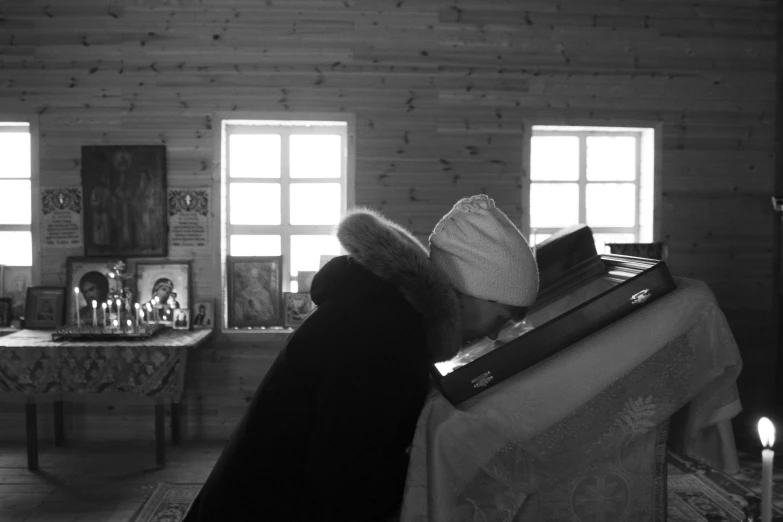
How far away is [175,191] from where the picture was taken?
215 inches

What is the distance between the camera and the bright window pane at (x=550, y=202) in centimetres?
587

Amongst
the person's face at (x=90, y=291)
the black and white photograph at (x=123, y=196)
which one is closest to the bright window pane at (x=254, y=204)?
the black and white photograph at (x=123, y=196)

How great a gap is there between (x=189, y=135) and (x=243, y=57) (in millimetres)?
714

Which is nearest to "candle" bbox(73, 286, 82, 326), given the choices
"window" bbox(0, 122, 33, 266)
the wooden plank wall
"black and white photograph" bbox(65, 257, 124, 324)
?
"black and white photograph" bbox(65, 257, 124, 324)

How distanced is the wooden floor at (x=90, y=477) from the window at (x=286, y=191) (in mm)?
1540

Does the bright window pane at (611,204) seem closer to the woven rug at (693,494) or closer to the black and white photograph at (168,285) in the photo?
the woven rug at (693,494)

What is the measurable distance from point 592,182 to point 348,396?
4870 mm

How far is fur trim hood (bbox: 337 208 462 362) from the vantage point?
1540 millimetres

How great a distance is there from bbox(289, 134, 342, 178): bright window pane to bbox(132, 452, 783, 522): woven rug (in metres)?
2.52

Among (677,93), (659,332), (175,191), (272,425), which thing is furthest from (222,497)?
(677,93)

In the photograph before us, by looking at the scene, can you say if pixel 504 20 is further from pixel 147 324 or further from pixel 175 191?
pixel 147 324

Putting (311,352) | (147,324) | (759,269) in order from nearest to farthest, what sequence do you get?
(311,352)
(147,324)
(759,269)

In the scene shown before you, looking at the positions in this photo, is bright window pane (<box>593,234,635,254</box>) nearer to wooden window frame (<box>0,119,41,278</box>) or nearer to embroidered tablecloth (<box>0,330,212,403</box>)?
embroidered tablecloth (<box>0,330,212,403</box>)

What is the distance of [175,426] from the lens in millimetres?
5367
